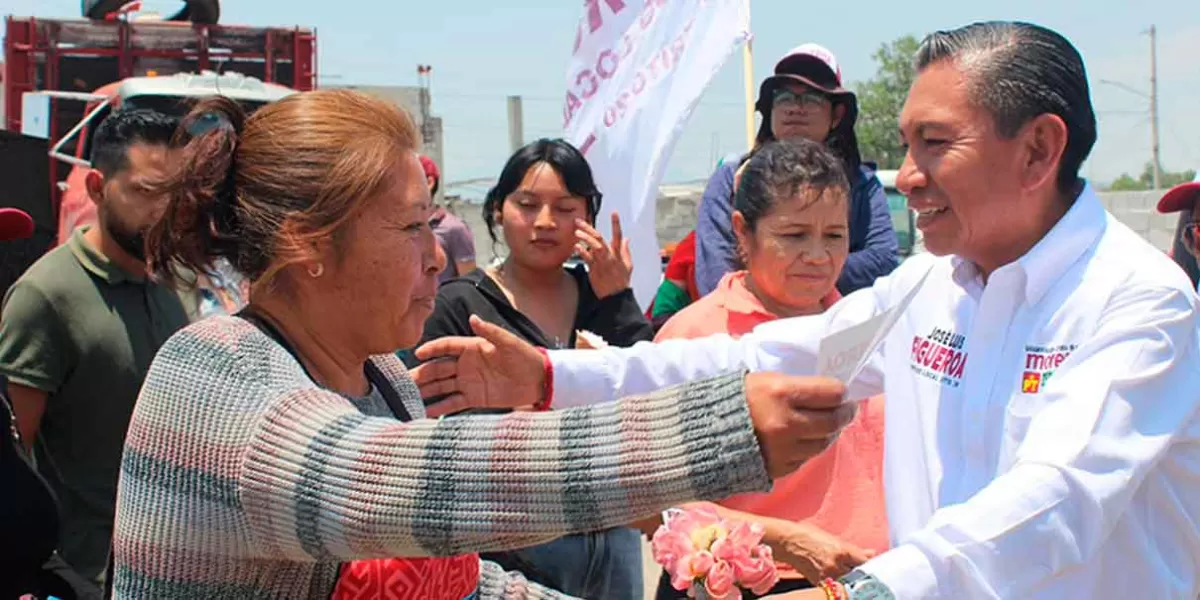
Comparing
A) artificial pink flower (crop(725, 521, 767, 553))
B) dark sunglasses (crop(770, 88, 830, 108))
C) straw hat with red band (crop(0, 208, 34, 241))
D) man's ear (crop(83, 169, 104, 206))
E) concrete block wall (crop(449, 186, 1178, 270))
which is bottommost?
concrete block wall (crop(449, 186, 1178, 270))

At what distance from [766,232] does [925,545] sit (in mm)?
1872

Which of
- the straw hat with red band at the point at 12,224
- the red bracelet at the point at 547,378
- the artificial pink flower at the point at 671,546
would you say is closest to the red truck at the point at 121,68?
the straw hat with red band at the point at 12,224

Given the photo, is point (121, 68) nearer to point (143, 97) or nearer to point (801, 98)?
point (143, 97)

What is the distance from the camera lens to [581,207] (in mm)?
4133

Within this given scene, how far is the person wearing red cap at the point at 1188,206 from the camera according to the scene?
4.66m

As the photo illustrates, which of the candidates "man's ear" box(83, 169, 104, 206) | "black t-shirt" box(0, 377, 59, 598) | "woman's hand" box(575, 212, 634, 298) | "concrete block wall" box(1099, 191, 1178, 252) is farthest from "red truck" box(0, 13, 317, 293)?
"concrete block wall" box(1099, 191, 1178, 252)

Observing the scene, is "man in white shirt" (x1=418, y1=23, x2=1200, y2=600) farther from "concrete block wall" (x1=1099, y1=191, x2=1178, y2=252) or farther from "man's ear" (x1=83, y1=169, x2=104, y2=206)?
"concrete block wall" (x1=1099, y1=191, x2=1178, y2=252)

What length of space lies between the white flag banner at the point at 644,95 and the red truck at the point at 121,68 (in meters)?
4.52

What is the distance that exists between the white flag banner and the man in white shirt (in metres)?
2.89

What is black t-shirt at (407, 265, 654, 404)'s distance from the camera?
364 cm

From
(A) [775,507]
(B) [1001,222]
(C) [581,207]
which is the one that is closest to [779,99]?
(C) [581,207]

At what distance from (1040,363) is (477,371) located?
1046mm

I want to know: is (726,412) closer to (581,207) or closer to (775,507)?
(775,507)

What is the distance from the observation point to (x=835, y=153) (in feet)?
14.1
